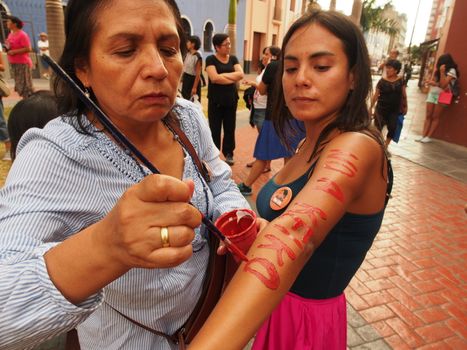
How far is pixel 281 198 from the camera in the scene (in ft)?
→ 4.86

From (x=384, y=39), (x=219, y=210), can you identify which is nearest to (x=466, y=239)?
(x=219, y=210)

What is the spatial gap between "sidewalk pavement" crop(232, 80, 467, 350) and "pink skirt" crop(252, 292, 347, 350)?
1.24m

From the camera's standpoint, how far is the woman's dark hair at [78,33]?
1.02 meters

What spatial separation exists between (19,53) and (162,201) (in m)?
9.00

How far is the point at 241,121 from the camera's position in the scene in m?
10.3

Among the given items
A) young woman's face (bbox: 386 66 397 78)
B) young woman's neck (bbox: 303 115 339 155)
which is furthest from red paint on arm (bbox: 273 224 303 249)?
young woman's face (bbox: 386 66 397 78)

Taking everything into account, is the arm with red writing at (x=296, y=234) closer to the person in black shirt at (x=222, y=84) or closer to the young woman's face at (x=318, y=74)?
the young woman's face at (x=318, y=74)

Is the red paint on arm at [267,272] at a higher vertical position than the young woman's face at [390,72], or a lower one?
lower

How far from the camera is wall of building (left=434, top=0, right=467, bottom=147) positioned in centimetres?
806

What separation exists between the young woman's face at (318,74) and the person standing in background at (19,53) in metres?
7.94

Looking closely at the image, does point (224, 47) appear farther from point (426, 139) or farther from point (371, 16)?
point (371, 16)

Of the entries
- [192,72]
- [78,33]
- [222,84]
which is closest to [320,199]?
[78,33]

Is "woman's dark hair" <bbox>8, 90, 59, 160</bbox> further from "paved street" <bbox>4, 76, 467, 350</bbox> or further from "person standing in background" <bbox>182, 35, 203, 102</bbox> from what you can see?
"person standing in background" <bbox>182, 35, 203, 102</bbox>

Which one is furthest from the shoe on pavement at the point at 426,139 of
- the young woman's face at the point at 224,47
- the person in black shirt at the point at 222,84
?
the young woman's face at the point at 224,47
